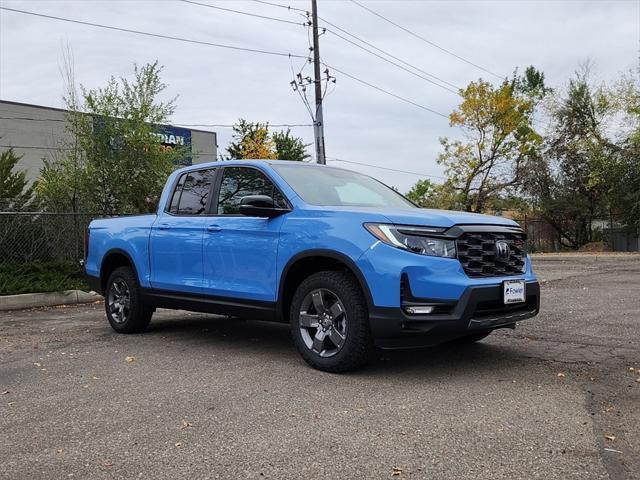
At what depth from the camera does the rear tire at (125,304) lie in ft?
23.9

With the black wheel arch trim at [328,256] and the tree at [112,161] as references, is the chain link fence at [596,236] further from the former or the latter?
the black wheel arch trim at [328,256]

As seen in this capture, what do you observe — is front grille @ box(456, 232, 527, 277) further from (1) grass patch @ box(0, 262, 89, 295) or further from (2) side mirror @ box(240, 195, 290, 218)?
(1) grass patch @ box(0, 262, 89, 295)

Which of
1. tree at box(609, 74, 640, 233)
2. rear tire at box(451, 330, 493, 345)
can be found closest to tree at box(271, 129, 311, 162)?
tree at box(609, 74, 640, 233)

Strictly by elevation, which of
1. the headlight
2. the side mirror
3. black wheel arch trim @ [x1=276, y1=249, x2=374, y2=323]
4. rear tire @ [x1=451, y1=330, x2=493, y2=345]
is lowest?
rear tire @ [x1=451, y1=330, x2=493, y2=345]

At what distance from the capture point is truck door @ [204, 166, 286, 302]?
18.7ft

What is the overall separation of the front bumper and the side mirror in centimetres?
138

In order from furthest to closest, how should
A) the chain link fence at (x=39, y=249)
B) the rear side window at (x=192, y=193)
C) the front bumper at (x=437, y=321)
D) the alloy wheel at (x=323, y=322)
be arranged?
the chain link fence at (x=39, y=249)
the rear side window at (x=192, y=193)
the alloy wheel at (x=323, y=322)
the front bumper at (x=437, y=321)

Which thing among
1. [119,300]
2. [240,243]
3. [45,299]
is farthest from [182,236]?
[45,299]

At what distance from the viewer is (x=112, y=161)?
43.1 ft

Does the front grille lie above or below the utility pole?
below

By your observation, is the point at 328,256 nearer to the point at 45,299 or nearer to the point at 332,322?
the point at 332,322

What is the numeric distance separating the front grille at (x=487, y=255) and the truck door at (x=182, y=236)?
2.73m

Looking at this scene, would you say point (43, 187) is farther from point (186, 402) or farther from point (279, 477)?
point (279, 477)

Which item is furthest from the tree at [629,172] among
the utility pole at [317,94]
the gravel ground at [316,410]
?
the gravel ground at [316,410]
